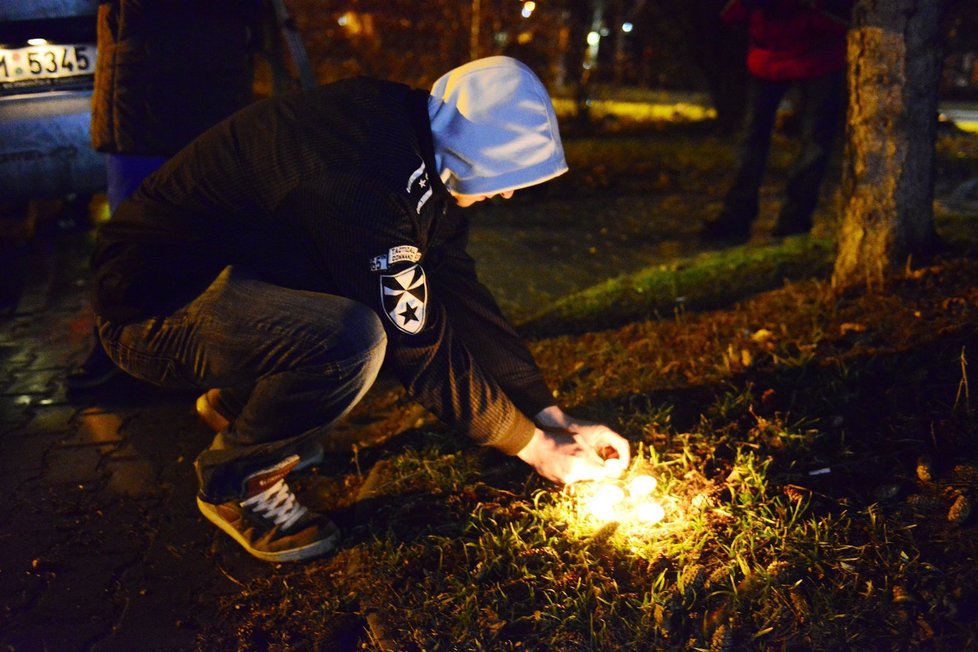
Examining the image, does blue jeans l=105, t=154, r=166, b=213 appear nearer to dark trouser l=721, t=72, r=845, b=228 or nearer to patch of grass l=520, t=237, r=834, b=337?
patch of grass l=520, t=237, r=834, b=337

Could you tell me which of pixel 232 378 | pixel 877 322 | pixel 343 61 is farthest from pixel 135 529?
pixel 343 61

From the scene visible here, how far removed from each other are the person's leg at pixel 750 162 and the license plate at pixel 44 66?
153 inches

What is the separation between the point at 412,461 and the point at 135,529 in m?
0.93

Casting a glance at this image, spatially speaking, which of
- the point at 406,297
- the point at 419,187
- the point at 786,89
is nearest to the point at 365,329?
the point at 406,297

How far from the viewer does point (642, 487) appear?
2.74m

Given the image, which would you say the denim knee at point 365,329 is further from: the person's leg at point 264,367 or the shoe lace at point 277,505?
the shoe lace at point 277,505

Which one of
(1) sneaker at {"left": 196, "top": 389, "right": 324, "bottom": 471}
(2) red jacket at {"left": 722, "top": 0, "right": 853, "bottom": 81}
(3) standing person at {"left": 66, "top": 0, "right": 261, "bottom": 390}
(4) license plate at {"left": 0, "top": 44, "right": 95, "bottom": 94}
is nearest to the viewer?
(1) sneaker at {"left": 196, "top": 389, "right": 324, "bottom": 471}

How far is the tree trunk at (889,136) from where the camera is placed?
3.73 metres

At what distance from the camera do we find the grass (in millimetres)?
2279

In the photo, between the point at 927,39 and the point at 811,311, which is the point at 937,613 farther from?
the point at 927,39

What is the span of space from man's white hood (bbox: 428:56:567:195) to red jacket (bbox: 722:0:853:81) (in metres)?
3.57

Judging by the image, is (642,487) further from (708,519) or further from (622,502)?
(708,519)

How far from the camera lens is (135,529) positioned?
297 cm

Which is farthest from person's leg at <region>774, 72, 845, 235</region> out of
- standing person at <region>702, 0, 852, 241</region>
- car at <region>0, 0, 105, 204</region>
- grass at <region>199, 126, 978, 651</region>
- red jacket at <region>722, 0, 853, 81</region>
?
car at <region>0, 0, 105, 204</region>
